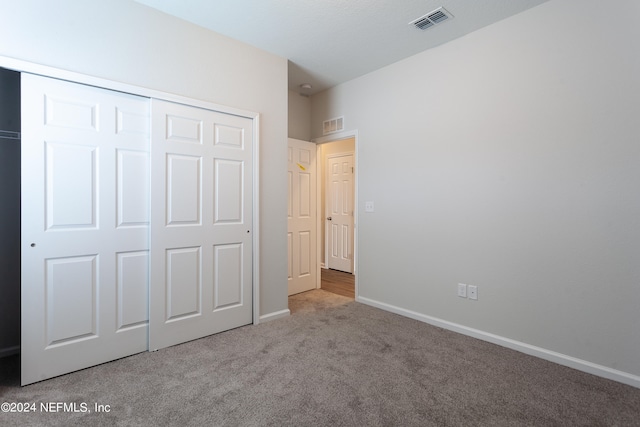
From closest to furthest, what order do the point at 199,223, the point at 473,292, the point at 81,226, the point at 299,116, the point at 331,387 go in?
1. the point at 331,387
2. the point at 81,226
3. the point at 199,223
4. the point at 473,292
5. the point at 299,116

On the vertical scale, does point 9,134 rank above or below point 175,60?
below

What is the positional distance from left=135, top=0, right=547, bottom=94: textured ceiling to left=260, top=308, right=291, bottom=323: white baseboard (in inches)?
105

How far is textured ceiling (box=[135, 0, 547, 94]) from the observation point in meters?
2.35

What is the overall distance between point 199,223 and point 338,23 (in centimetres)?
209

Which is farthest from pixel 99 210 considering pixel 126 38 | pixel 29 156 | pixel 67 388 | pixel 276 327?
pixel 276 327

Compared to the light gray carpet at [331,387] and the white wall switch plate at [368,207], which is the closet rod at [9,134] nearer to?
the light gray carpet at [331,387]

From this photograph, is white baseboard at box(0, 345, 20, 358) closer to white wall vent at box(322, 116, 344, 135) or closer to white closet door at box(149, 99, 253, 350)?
white closet door at box(149, 99, 253, 350)

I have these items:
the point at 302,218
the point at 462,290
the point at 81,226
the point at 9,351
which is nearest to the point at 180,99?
the point at 81,226

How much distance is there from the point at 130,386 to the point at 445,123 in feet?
10.8

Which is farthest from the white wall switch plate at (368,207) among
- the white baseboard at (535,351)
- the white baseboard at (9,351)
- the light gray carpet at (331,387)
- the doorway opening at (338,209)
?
the white baseboard at (9,351)

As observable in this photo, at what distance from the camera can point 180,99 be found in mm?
2518

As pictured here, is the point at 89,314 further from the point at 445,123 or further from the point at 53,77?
the point at 445,123

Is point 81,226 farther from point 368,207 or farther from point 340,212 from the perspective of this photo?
point 340,212

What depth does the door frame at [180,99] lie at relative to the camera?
6.32ft
